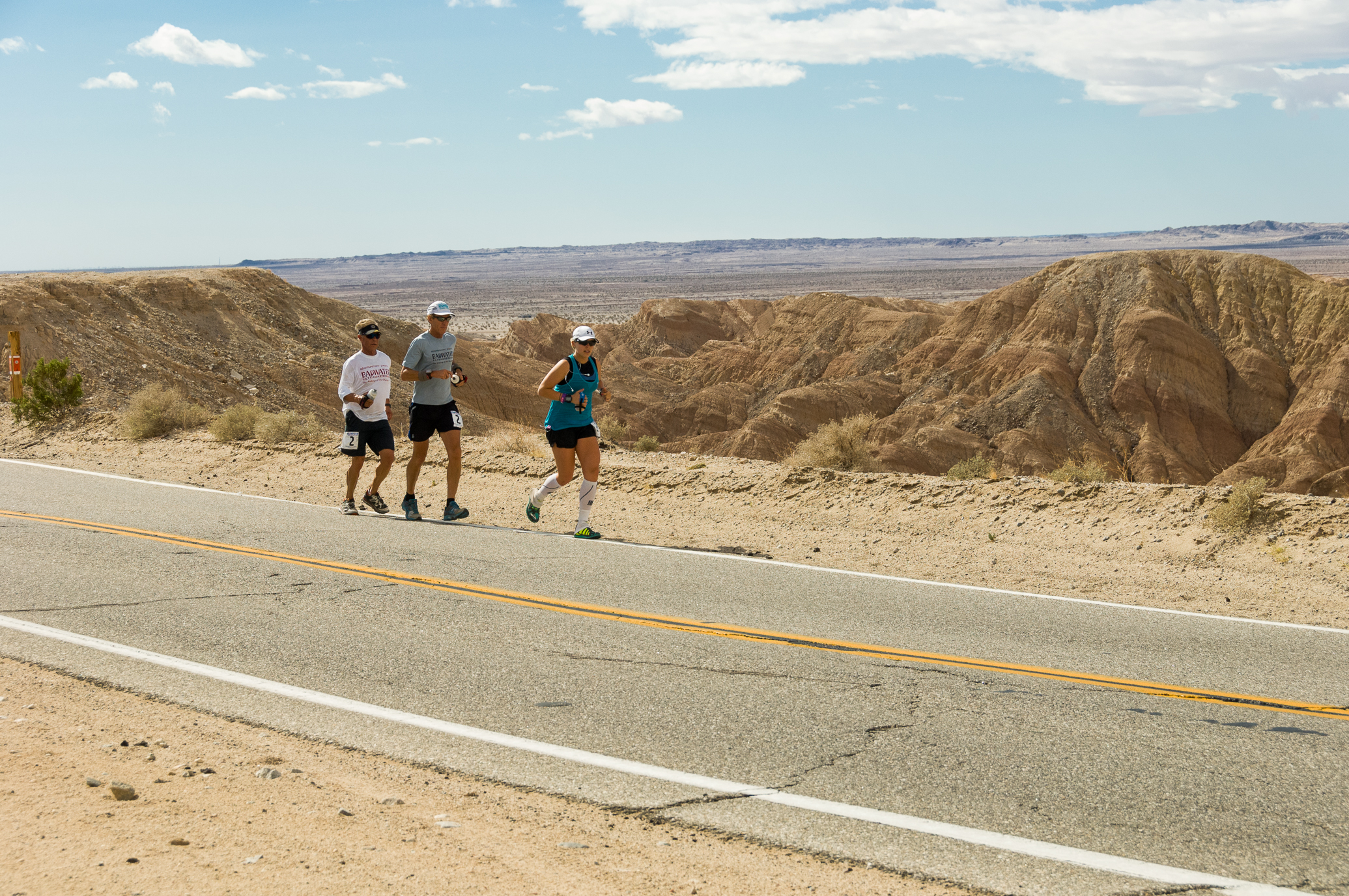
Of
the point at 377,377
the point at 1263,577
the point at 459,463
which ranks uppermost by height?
the point at 377,377

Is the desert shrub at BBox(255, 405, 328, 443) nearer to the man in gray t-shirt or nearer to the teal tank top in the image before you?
the man in gray t-shirt

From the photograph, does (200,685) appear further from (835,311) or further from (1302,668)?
(835,311)

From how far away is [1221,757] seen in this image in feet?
15.1

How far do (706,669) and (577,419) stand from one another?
166 inches

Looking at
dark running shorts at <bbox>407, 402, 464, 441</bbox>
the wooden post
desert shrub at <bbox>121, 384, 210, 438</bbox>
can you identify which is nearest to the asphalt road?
dark running shorts at <bbox>407, 402, 464, 441</bbox>

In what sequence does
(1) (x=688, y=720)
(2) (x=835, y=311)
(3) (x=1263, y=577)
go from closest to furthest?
(1) (x=688, y=720) → (3) (x=1263, y=577) → (2) (x=835, y=311)

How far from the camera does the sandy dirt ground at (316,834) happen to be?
11.5 feet

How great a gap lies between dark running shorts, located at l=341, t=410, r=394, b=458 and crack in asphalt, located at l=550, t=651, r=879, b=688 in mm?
5056

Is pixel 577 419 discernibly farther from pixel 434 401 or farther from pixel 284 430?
pixel 284 430

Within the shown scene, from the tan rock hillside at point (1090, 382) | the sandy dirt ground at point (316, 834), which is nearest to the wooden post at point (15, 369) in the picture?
the sandy dirt ground at point (316, 834)

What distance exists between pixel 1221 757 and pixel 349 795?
3.70m

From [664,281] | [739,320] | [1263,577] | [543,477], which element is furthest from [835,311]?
[664,281]

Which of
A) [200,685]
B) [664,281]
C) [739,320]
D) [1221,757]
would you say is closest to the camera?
[1221,757]

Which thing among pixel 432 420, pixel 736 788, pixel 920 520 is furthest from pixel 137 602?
pixel 920 520
